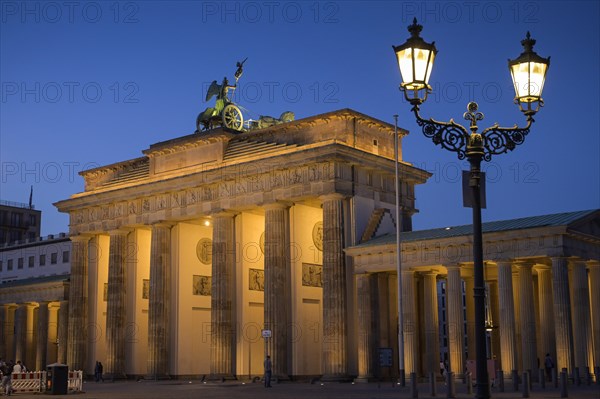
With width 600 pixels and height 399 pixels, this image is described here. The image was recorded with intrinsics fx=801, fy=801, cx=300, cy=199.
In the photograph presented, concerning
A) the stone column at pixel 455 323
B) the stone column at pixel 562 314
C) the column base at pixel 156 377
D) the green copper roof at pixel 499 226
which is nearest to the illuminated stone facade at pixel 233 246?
the column base at pixel 156 377

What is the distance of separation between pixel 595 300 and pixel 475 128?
102ft

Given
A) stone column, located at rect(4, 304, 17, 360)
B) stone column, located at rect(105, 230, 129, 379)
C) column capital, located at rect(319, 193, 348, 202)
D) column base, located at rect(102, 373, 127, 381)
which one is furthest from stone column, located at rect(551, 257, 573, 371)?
stone column, located at rect(4, 304, 17, 360)

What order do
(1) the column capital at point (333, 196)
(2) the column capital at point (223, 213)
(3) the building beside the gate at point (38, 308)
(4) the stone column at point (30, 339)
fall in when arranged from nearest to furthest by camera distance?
(1) the column capital at point (333, 196) < (2) the column capital at point (223, 213) < (3) the building beside the gate at point (38, 308) < (4) the stone column at point (30, 339)

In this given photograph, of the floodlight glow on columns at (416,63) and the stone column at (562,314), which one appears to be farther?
the stone column at (562,314)

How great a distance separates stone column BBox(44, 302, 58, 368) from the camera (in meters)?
74.4

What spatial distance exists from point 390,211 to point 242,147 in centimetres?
1073

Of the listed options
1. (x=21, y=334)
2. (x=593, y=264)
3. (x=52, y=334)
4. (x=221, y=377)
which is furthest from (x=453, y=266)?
(x=52, y=334)

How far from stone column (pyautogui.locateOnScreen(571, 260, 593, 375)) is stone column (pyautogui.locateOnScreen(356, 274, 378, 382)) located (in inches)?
438

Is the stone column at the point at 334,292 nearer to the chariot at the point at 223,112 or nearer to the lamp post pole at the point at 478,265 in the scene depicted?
the chariot at the point at 223,112

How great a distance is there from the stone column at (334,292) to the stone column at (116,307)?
19.4m

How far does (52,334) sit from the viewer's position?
77.7 m

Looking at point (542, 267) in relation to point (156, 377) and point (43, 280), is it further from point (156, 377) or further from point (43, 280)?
point (43, 280)

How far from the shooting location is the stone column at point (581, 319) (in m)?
40.4

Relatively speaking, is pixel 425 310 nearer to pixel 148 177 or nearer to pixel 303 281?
pixel 303 281
